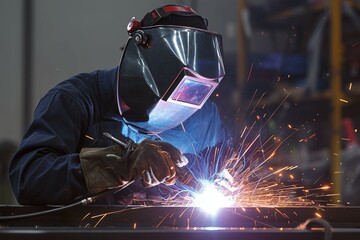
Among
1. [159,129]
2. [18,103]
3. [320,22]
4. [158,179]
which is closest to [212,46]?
[159,129]

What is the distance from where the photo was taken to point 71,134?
198 centimetres

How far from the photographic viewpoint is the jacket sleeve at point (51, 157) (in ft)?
5.86

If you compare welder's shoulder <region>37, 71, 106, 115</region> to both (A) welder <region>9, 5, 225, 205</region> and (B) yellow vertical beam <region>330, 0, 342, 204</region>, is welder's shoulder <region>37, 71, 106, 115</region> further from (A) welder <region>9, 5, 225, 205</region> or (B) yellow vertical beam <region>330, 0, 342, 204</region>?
(B) yellow vertical beam <region>330, 0, 342, 204</region>

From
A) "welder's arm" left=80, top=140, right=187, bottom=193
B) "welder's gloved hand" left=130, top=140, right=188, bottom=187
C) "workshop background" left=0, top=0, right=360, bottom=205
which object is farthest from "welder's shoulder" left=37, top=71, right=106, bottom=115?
"workshop background" left=0, top=0, right=360, bottom=205

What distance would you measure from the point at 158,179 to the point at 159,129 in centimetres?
37

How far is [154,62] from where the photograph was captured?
1960 mm

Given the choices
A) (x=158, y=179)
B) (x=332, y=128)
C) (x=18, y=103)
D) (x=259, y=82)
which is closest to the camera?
(x=158, y=179)

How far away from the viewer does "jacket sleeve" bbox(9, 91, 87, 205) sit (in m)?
1.79

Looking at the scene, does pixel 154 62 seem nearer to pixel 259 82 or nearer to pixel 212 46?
pixel 212 46

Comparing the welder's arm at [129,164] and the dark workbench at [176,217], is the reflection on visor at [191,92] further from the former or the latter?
the dark workbench at [176,217]

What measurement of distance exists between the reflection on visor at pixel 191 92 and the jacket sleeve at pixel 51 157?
31 cm

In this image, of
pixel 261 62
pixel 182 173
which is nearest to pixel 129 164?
pixel 182 173

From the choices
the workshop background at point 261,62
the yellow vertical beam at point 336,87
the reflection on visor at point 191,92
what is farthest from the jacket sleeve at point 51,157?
the yellow vertical beam at point 336,87

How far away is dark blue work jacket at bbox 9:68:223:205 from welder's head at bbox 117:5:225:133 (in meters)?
0.13
